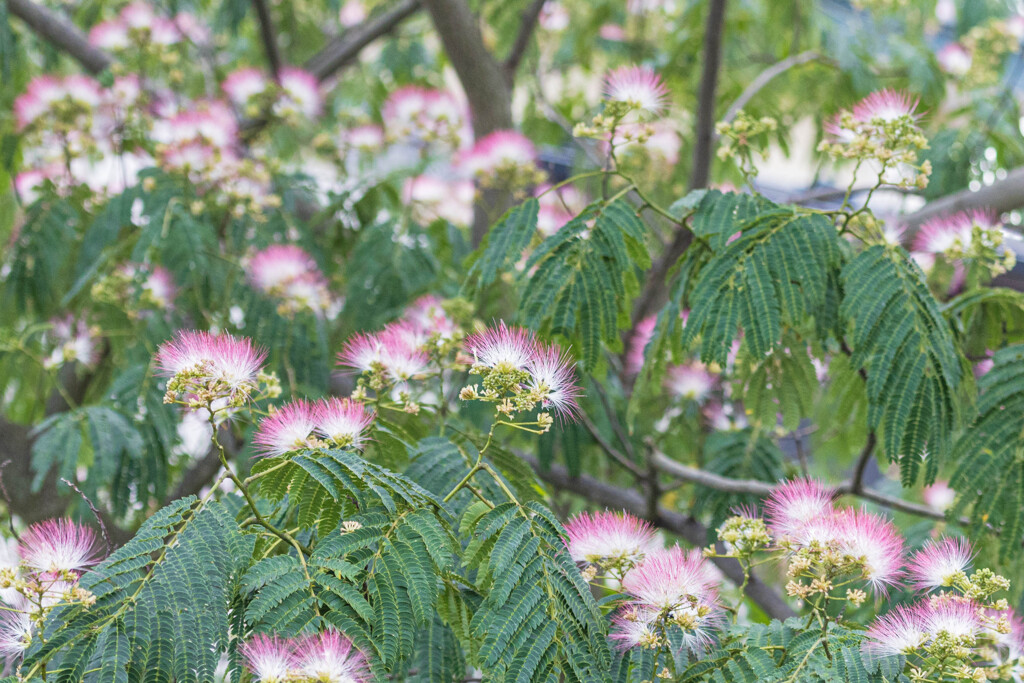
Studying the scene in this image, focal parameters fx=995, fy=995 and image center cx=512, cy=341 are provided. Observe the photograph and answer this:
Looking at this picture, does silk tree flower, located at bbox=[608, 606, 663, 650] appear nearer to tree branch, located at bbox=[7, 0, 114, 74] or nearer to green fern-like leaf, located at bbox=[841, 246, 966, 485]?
green fern-like leaf, located at bbox=[841, 246, 966, 485]

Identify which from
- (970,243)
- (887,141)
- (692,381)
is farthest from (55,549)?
(692,381)

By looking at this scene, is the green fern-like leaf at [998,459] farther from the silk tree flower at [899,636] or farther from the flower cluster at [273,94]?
the flower cluster at [273,94]

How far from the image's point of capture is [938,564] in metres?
1.83

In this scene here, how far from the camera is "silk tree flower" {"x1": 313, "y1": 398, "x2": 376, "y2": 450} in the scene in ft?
6.00

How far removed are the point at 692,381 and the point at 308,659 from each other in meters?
2.60

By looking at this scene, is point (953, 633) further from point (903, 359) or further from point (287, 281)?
point (287, 281)

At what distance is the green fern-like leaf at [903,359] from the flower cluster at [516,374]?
764mm

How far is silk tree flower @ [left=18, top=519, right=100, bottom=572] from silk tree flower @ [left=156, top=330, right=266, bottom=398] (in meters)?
0.32

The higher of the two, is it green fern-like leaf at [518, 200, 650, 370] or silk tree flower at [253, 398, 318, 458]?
green fern-like leaf at [518, 200, 650, 370]

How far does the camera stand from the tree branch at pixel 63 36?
4500 millimetres

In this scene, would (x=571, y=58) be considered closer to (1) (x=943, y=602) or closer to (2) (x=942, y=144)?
(2) (x=942, y=144)

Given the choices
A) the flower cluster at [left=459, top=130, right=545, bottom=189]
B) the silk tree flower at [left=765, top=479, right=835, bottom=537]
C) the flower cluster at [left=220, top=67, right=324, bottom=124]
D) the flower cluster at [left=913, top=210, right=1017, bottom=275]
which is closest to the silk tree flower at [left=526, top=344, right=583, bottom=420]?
the silk tree flower at [left=765, top=479, right=835, bottom=537]

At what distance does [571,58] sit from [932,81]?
2.11m

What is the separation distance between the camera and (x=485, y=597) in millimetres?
1620
